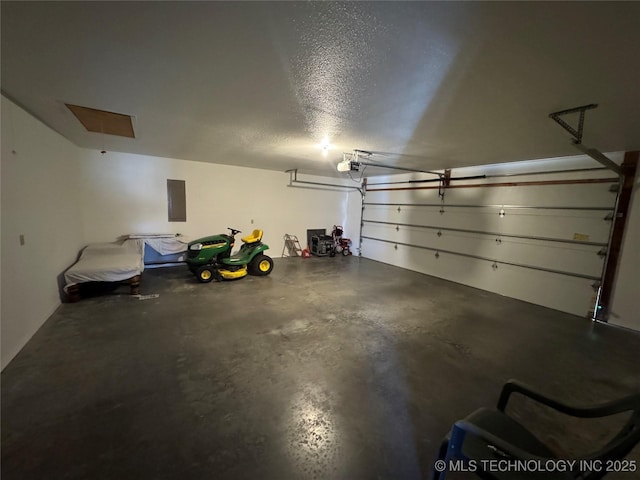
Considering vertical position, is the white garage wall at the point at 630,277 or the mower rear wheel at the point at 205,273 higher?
the white garage wall at the point at 630,277

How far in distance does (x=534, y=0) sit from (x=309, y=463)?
260 centimetres

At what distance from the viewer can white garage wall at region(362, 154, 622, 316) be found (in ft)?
12.6

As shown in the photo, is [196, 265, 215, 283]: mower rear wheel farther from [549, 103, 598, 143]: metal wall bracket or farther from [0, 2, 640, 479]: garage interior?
[549, 103, 598, 143]: metal wall bracket

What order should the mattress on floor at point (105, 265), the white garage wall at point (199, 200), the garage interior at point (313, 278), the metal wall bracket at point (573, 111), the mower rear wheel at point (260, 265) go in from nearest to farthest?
1. the garage interior at point (313, 278)
2. the metal wall bracket at point (573, 111)
3. the mattress on floor at point (105, 265)
4. the white garage wall at point (199, 200)
5. the mower rear wheel at point (260, 265)

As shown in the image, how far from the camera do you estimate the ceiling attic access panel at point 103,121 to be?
2.77 metres

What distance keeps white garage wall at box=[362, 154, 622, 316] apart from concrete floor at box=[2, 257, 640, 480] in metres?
0.62

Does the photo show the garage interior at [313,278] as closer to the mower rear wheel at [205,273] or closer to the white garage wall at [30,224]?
the white garage wall at [30,224]

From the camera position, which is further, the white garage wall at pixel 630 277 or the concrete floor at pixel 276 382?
the white garage wall at pixel 630 277

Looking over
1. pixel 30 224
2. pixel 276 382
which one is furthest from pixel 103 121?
pixel 276 382

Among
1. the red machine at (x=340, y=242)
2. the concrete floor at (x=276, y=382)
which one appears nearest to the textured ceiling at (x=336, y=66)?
the concrete floor at (x=276, y=382)

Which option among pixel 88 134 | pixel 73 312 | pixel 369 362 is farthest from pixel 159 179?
pixel 369 362

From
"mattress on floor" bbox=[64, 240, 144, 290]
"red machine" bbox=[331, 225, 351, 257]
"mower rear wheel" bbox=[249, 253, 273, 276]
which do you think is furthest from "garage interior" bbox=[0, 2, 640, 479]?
"red machine" bbox=[331, 225, 351, 257]

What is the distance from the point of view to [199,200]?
Result: 5895 mm

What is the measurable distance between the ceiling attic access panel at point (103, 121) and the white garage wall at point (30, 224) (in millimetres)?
441
